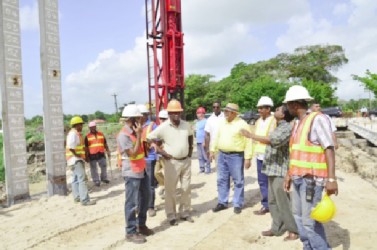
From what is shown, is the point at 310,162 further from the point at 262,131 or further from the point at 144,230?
the point at 144,230

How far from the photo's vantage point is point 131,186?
4.61 meters

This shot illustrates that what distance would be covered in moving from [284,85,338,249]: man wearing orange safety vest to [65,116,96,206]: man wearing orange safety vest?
4661 mm

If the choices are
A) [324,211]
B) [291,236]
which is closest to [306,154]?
[324,211]

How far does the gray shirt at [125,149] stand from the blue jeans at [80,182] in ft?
8.70

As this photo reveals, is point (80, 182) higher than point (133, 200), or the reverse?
point (133, 200)

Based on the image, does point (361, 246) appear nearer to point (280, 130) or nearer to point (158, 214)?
point (280, 130)

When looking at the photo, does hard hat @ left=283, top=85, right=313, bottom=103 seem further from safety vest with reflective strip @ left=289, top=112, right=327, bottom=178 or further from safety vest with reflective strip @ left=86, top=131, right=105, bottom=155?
safety vest with reflective strip @ left=86, top=131, right=105, bottom=155

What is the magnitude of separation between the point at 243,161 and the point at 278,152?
131cm

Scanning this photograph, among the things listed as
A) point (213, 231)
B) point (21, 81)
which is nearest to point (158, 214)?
point (213, 231)

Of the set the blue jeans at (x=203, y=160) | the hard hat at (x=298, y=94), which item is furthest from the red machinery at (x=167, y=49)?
the hard hat at (x=298, y=94)

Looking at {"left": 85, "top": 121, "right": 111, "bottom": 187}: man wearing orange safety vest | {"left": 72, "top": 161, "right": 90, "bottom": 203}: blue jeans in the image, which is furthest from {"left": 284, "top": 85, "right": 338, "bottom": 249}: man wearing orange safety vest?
{"left": 85, "top": 121, "right": 111, "bottom": 187}: man wearing orange safety vest

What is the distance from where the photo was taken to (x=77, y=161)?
6.97m

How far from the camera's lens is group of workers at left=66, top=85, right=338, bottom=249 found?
133 inches

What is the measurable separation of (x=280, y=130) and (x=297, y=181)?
0.87 m
